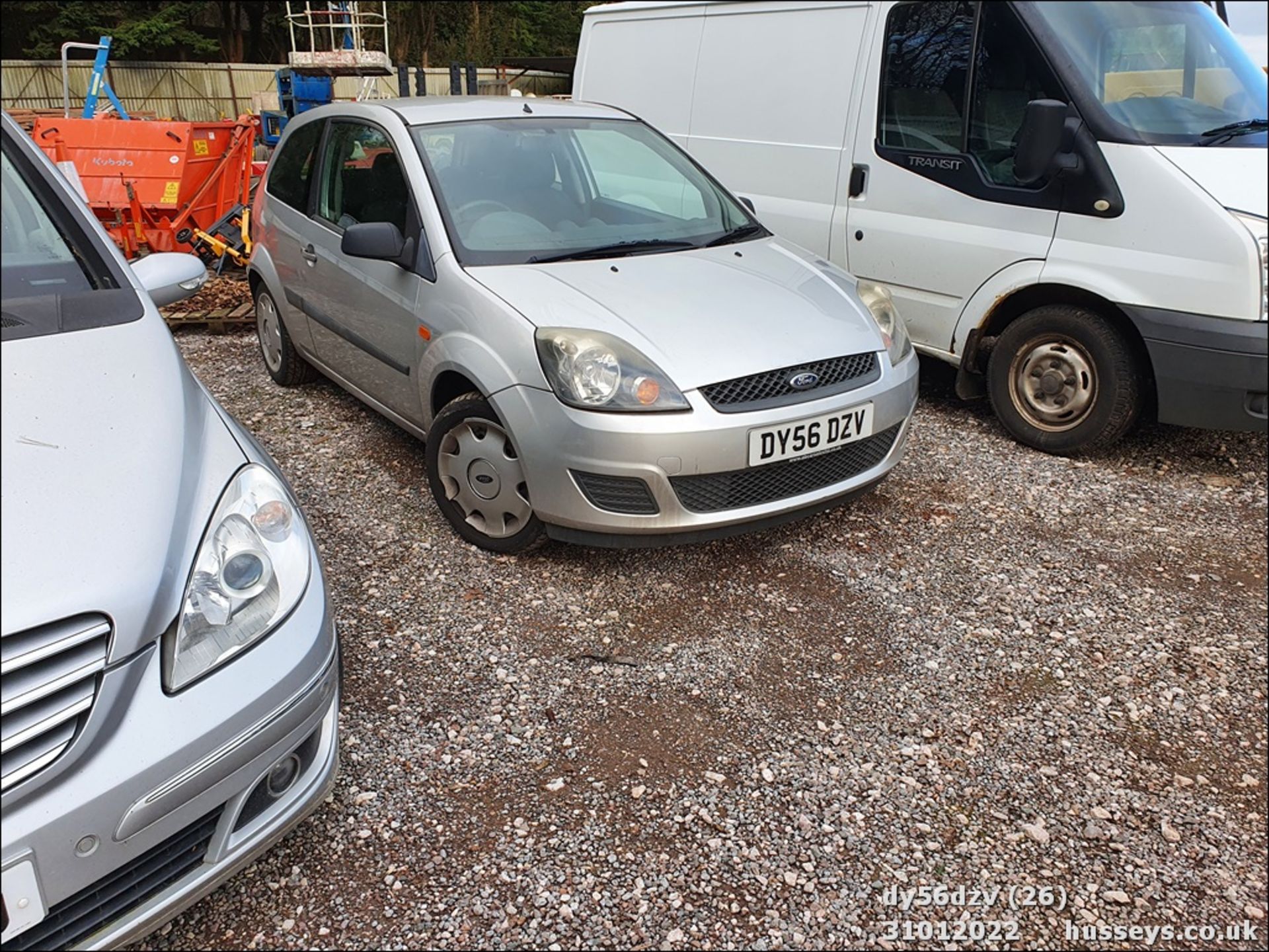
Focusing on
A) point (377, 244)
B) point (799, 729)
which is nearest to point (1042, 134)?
point (799, 729)

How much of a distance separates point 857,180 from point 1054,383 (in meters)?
1.43

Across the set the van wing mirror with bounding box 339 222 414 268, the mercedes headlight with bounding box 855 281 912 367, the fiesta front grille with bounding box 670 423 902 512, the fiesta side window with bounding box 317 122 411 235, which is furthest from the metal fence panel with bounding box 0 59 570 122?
the fiesta front grille with bounding box 670 423 902 512

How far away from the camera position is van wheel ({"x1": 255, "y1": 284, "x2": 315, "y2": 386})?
486cm

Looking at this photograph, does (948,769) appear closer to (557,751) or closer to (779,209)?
(557,751)

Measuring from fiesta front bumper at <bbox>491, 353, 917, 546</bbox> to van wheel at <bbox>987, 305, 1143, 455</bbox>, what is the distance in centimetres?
131

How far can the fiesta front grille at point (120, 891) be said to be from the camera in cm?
147

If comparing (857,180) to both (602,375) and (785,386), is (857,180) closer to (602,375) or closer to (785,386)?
(785,386)

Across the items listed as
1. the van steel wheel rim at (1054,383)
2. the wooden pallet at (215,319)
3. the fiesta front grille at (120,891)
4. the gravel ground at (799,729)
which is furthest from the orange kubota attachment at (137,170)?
the fiesta front grille at (120,891)

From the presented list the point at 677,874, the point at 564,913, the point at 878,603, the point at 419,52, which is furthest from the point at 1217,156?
the point at 419,52

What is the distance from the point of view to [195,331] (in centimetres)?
616

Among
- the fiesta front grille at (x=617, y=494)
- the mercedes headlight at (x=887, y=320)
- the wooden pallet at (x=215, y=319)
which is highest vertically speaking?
the mercedes headlight at (x=887, y=320)

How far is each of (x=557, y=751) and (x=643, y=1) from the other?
4.90 metres

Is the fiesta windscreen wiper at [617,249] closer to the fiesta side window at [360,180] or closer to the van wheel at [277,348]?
the fiesta side window at [360,180]

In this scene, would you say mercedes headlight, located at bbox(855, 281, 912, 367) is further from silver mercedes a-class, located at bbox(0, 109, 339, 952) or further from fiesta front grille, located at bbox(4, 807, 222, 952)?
fiesta front grille, located at bbox(4, 807, 222, 952)
